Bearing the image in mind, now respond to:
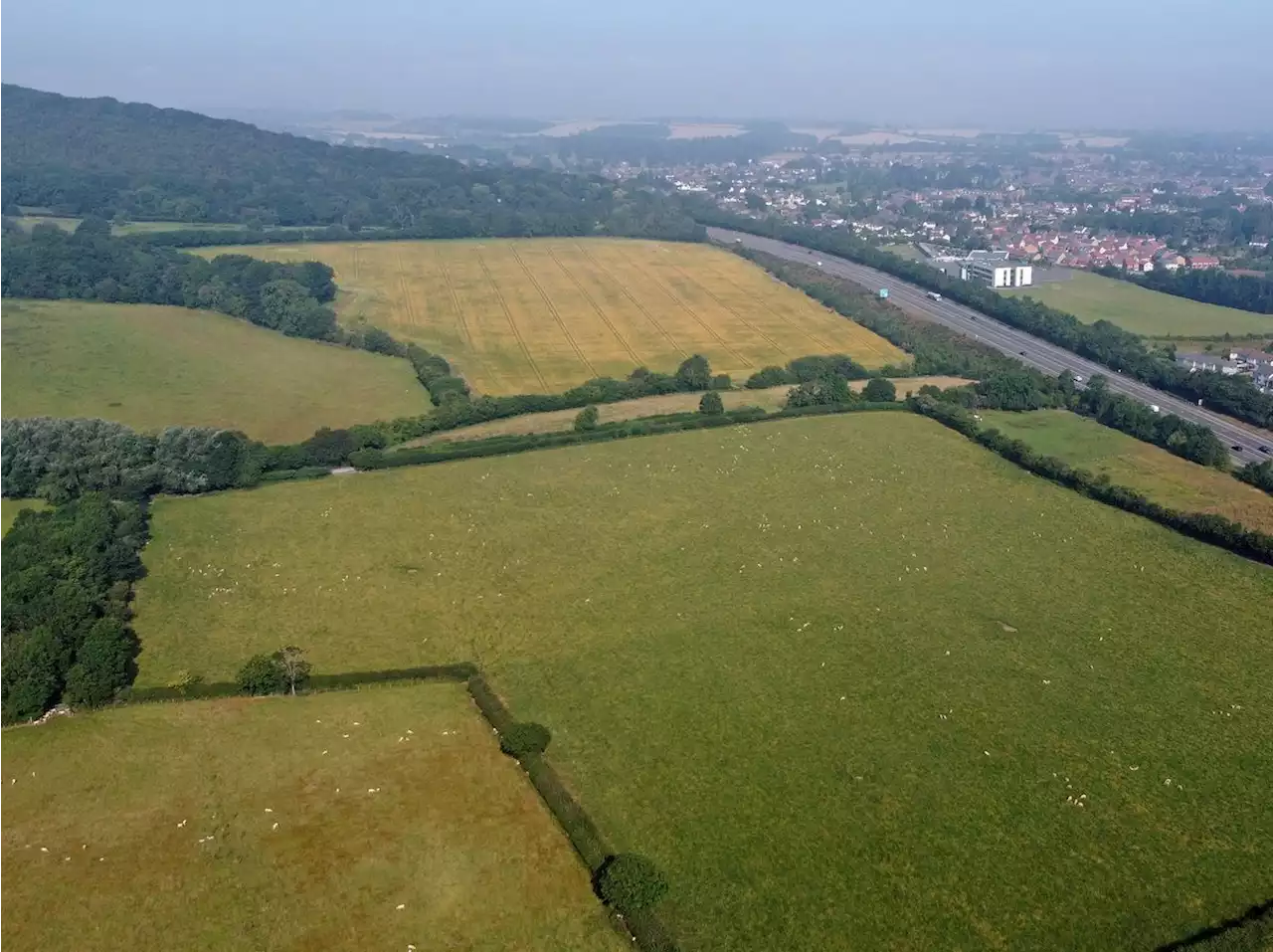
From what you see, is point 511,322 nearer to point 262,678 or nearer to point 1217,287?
point 262,678

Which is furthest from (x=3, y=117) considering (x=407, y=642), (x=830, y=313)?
(x=407, y=642)

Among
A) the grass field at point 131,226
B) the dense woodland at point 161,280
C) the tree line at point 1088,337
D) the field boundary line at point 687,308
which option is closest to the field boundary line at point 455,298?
the dense woodland at point 161,280

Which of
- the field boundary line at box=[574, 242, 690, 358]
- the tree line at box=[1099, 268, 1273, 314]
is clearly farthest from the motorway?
the tree line at box=[1099, 268, 1273, 314]

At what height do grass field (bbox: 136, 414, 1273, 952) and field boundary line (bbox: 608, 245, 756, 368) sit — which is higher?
field boundary line (bbox: 608, 245, 756, 368)

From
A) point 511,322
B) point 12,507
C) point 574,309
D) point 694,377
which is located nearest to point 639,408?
point 694,377

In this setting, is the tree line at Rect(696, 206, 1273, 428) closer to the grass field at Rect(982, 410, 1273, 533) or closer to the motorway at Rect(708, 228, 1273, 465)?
the motorway at Rect(708, 228, 1273, 465)
